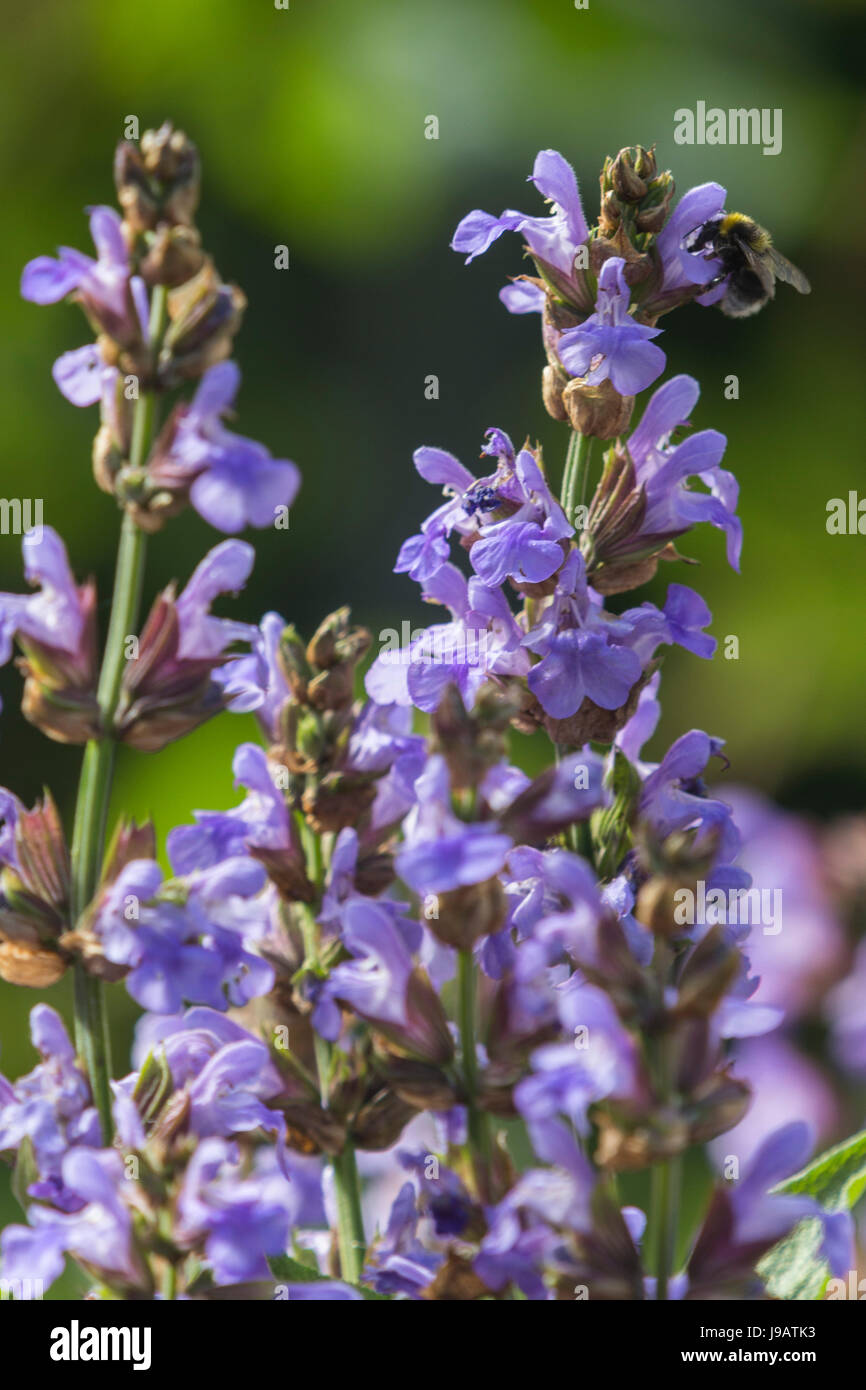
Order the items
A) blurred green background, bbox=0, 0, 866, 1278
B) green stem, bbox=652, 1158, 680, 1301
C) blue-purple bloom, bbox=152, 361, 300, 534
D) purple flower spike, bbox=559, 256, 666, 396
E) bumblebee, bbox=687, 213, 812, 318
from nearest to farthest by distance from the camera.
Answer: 1. green stem, bbox=652, 1158, 680, 1301
2. blue-purple bloom, bbox=152, 361, 300, 534
3. purple flower spike, bbox=559, 256, 666, 396
4. bumblebee, bbox=687, 213, 812, 318
5. blurred green background, bbox=0, 0, 866, 1278

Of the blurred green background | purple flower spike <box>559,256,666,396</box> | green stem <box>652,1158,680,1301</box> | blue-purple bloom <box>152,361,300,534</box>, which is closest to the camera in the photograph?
green stem <box>652,1158,680,1301</box>

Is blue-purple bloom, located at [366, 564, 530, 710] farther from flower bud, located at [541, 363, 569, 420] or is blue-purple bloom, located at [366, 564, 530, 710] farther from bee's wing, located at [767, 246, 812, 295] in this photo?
bee's wing, located at [767, 246, 812, 295]

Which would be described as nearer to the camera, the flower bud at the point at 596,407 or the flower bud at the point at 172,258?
the flower bud at the point at 172,258

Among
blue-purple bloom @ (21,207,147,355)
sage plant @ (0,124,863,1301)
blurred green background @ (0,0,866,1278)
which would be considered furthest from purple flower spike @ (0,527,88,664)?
blurred green background @ (0,0,866,1278)

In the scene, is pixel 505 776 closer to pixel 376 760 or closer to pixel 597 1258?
pixel 376 760

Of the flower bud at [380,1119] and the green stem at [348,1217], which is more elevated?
the flower bud at [380,1119]

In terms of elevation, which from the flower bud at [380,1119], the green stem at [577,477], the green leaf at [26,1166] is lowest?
the green leaf at [26,1166]

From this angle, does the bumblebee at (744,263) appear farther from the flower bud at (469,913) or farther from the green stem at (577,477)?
the flower bud at (469,913)

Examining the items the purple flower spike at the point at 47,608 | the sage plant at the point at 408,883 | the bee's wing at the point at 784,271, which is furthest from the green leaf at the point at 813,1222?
the bee's wing at the point at 784,271
